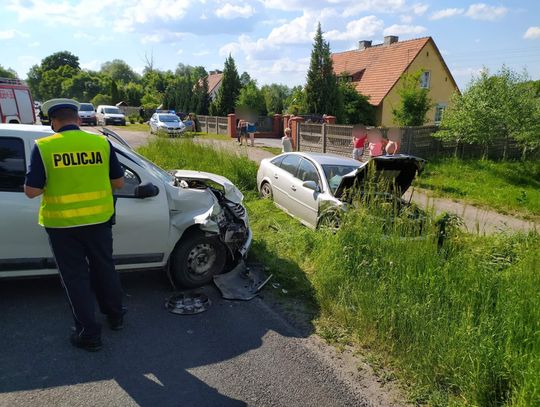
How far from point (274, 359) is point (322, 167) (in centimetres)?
449

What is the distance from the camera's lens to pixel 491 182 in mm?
12750

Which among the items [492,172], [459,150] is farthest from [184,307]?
[459,150]

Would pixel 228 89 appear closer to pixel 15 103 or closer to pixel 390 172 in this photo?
pixel 15 103

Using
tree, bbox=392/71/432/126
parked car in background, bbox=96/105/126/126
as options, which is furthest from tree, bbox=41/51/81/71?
→ tree, bbox=392/71/432/126

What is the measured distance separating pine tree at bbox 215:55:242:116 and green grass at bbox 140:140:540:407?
99.0 ft

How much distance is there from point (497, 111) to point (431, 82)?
21971 mm

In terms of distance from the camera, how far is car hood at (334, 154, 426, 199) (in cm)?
593

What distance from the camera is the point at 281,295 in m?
4.91

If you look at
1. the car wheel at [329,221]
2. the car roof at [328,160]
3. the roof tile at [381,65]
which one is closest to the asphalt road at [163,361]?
the car wheel at [329,221]

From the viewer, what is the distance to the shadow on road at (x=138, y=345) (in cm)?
315

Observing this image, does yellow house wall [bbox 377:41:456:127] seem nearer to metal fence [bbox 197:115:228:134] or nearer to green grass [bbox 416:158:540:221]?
metal fence [bbox 197:115:228:134]

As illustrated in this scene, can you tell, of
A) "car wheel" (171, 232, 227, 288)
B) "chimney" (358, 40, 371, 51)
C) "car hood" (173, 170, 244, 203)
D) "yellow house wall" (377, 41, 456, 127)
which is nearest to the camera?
"car wheel" (171, 232, 227, 288)

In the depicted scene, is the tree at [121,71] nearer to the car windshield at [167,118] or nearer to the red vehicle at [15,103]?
the car windshield at [167,118]

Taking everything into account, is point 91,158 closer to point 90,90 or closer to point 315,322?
point 315,322
